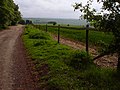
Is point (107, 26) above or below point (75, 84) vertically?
above

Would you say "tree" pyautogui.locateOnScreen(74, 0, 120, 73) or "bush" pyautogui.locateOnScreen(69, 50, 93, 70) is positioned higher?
"tree" pyautogui.locateOnScreen(74, 0, 120, 73)

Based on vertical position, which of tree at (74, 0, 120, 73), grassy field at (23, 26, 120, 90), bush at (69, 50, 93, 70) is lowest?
grassy field at (23, 26, 120, 90)

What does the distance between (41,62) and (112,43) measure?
4.93 metres

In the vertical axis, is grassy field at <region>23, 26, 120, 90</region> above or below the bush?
below

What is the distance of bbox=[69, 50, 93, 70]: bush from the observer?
1126 cm

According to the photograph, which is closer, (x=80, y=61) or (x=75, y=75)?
(x=75, y=75)

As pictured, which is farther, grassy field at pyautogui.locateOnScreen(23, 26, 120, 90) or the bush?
the bush

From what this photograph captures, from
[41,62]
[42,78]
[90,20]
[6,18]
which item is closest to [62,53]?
[41,62]

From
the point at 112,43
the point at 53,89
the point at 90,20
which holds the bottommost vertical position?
the point at 53,89

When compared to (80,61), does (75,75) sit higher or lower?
lower

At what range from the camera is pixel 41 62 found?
13281 mm

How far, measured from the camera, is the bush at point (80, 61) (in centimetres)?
1126

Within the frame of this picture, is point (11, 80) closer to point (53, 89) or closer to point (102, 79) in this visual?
point (53, 89)

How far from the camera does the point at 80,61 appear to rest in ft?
38.2
